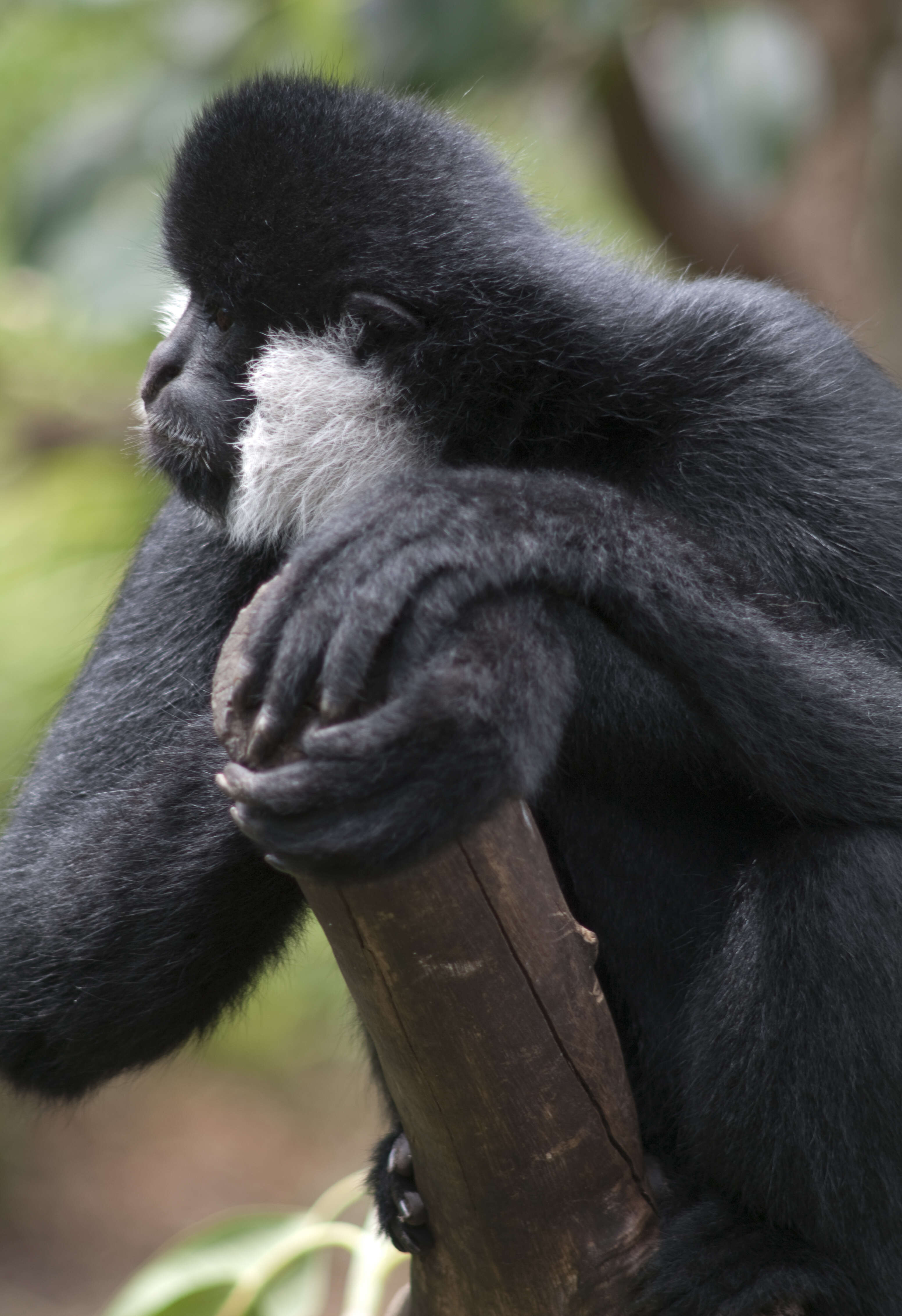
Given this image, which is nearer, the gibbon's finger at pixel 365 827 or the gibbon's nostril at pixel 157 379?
the gibbon's finger at pixel 365 827

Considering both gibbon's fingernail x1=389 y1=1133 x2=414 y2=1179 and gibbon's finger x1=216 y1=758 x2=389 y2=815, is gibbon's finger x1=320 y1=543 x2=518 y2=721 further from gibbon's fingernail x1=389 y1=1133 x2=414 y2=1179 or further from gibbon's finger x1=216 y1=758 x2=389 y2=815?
gibbon's fingernail x1=389 y1=1133 x2=414 y2=1179

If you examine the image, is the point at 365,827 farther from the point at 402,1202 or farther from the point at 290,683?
the point at 402,1202

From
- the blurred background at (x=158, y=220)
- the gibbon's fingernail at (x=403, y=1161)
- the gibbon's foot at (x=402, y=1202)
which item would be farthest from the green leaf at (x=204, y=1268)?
the gibbon's fingernail at (x=403, y=1161)

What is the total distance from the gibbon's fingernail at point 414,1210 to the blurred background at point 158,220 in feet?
2.64

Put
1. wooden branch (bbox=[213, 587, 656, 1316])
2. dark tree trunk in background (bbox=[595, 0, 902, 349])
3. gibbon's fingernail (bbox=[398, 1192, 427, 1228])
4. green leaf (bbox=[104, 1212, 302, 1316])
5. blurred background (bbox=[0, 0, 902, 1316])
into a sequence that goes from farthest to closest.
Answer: dark tree trunk in background (bbox=[595, 0, 902, 349]) → blurred background (bbox=[0, 0, 902, 1316]) → green leaf (bbox=[104, 1212, 302, 1316]) → gibbon's fingernail (bbox=[398, 1192, 427, 1228]) → wooden branch (bbox=[213, 587, 656, 1316])

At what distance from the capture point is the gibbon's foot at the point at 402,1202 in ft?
6.65

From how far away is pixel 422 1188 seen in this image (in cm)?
197

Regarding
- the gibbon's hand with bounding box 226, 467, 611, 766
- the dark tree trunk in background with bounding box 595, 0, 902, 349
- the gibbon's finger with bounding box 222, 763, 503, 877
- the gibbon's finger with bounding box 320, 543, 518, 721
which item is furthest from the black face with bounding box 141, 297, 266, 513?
the dark tree trunk in background with bounding box 595, 0, 902, 349

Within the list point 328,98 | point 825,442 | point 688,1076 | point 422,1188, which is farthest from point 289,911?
point 328,98

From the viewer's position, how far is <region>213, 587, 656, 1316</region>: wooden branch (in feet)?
5.24

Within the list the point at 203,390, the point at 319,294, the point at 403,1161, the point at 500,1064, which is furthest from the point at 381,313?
the point at 403,1161

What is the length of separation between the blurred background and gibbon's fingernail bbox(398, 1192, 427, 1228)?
805mm

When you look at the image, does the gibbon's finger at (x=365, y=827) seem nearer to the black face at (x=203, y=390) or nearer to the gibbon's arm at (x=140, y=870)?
the gibbon's arm at (x=140, y=870)

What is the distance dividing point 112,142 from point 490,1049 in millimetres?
3825
